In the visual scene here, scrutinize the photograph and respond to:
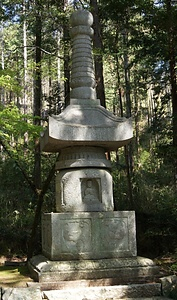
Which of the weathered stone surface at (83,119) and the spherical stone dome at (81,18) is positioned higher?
the spherical stone dome at (81,18)

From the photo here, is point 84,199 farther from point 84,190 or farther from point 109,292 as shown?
point 109,292

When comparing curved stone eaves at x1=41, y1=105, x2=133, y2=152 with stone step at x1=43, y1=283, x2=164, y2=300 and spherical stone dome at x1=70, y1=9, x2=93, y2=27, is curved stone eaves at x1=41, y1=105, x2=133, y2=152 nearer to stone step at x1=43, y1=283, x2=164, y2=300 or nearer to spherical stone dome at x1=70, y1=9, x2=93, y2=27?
spherical stone dome at x1=70, y1=9, x2=93, y2=27

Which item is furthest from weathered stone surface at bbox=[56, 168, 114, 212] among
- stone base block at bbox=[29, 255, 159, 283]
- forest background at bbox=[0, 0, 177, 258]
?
forest background at bbox=[0, 0, 177, 258]

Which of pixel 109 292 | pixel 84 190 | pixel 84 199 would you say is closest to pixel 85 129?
pixel 84 190

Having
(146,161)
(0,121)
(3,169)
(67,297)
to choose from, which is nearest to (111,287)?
(67,297)

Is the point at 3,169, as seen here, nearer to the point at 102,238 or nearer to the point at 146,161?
the point at 146,161

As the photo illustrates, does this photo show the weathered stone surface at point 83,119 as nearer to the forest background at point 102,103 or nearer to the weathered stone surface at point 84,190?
the weathered stone surface at point 84,190

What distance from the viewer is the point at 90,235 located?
621 cm

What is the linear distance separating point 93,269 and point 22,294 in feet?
4.16

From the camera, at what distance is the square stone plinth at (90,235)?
6082 mm

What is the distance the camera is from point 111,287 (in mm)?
5543

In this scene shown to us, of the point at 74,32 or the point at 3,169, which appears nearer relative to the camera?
the point at 74,32

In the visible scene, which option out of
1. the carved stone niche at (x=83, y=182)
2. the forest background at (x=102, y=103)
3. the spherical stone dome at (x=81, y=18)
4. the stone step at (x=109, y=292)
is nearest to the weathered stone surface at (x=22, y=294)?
the stone step at (x=109, y=292)

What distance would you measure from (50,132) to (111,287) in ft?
8.60
